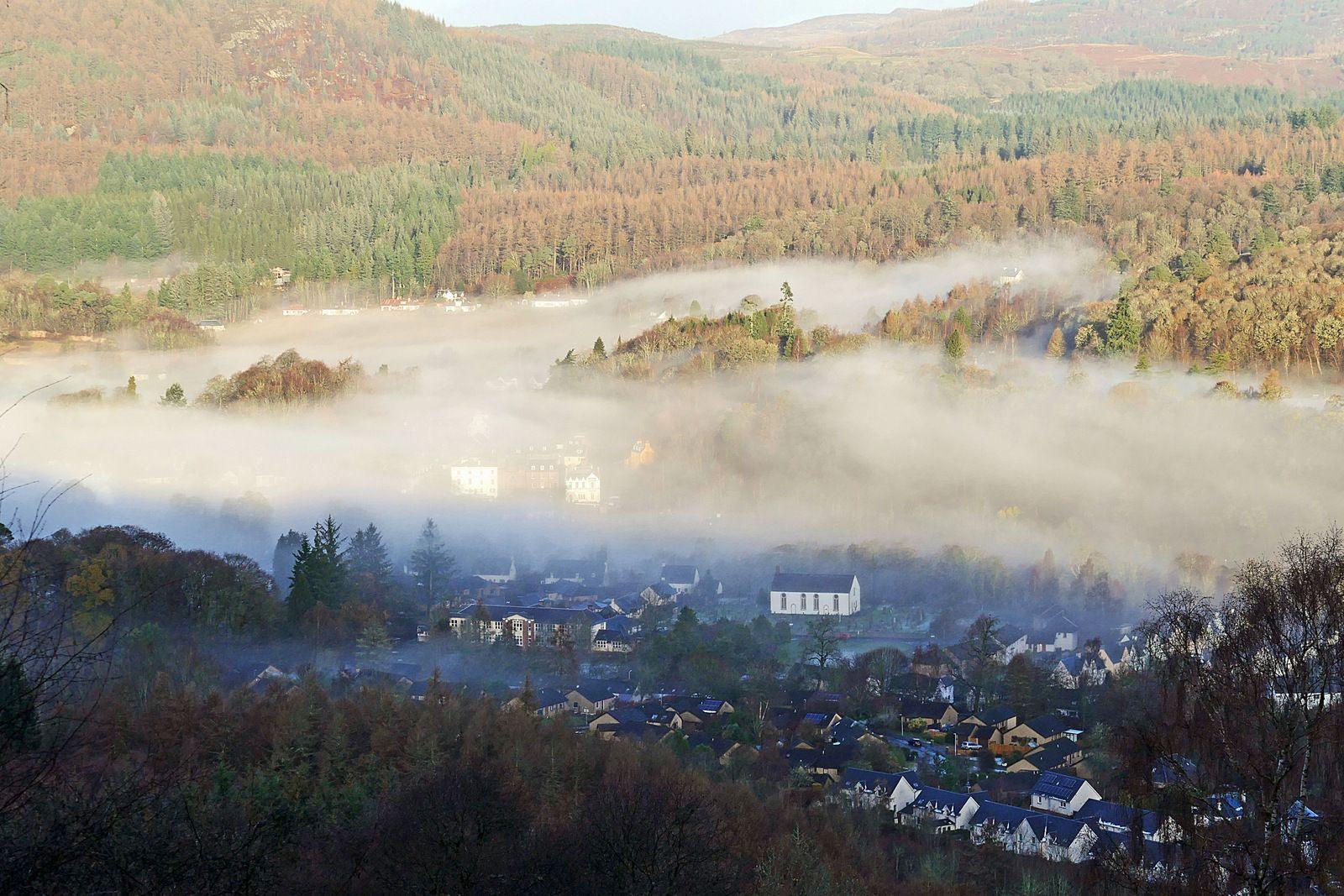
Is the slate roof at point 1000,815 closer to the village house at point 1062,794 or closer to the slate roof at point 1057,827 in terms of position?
the slate roof at point 1057,827

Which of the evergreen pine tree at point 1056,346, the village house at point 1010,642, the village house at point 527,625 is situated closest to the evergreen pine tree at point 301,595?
the village house at point 527,625

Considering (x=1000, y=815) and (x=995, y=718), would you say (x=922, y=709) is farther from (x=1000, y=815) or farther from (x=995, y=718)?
(x=1000, y=815)

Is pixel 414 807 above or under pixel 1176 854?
under

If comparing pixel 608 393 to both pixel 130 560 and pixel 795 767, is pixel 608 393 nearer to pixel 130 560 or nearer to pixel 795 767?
pixel 130 560

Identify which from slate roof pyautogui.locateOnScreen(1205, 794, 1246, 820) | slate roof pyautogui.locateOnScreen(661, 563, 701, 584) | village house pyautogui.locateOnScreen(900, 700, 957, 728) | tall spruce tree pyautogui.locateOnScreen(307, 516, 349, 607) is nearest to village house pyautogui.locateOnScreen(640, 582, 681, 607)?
slate roof pyautogui.locateOnScreen(661, 563, 701, 584)

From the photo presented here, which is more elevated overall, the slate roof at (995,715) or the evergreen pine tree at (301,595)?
the evergreen pine tree at (301,595)

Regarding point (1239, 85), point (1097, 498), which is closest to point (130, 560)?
point (1097, 498)

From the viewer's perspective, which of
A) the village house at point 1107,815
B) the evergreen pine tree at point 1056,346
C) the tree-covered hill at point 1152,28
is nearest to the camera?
the village house at point 1107,815

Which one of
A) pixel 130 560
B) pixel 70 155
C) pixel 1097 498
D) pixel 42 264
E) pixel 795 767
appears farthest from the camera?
pixel 70 155
